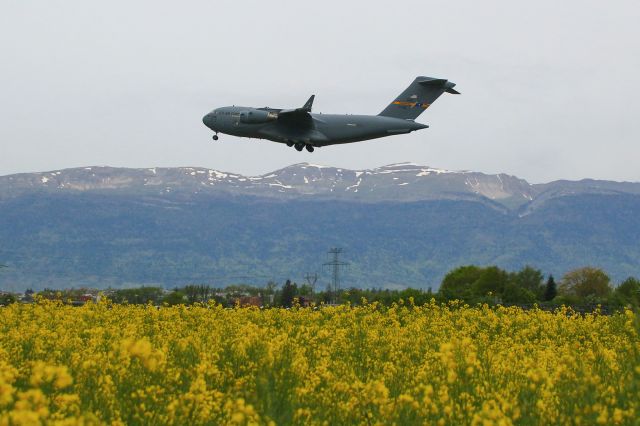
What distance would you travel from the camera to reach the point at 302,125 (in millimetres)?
56219

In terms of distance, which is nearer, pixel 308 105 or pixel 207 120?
pixel 308 105

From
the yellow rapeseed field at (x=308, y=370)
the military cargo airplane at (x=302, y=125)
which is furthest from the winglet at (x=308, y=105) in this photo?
the yellow rapeseed field at (x=308, y=370)

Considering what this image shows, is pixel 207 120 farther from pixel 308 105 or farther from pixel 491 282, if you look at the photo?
pixel 491 282

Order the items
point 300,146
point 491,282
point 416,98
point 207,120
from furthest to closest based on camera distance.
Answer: point 491,282 < point 416,98 < point 207,120 < point 300,146

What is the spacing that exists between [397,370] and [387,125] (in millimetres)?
41381

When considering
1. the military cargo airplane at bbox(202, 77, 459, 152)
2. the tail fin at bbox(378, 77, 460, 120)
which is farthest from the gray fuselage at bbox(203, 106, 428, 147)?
the tail fin at bbox(378, 77, 460, 120)

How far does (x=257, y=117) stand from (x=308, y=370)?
41159 millimetres

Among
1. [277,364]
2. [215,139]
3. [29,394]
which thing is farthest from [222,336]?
[215,139]

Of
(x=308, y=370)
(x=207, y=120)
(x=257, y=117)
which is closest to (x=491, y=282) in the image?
(x=207, y=120)

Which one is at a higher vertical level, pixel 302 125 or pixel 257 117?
pixel 257 117

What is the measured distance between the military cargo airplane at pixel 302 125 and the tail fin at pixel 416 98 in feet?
9.10

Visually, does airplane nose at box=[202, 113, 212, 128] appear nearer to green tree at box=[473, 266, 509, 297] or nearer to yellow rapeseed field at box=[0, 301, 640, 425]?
yellow rapeseed field at box=[0, 301, 640, 425]

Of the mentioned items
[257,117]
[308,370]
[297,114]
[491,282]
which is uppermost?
[297,114]

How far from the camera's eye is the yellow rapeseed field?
396 inches
